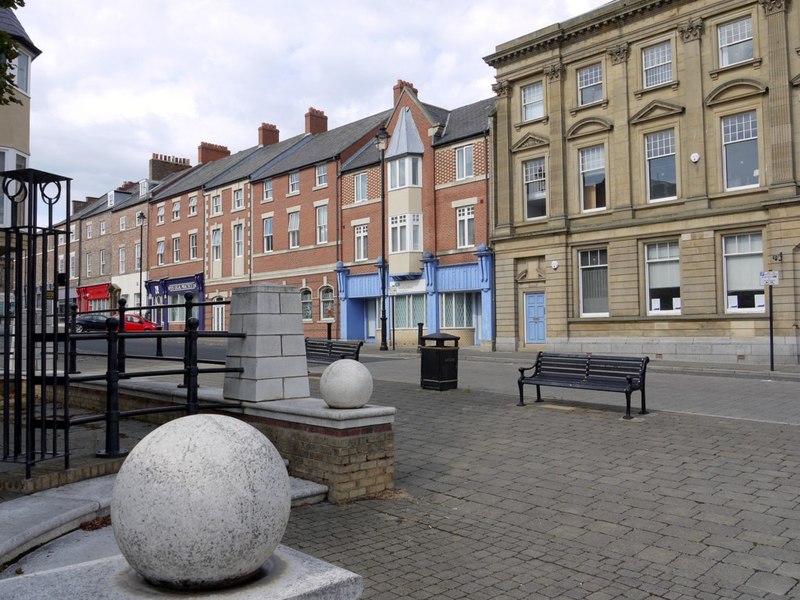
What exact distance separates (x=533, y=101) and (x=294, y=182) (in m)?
16.3

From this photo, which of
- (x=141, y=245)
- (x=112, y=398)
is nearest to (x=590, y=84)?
(x=112, y=398)

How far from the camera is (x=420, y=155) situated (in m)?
32.2

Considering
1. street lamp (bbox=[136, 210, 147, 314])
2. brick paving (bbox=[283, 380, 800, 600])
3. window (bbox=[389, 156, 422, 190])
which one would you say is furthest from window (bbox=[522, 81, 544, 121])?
street lamp (bbox=[136, 210, 147, 314])

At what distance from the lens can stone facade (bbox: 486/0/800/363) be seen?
2062cm

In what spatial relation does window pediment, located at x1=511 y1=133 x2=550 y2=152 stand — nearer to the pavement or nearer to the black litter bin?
the black litter bin

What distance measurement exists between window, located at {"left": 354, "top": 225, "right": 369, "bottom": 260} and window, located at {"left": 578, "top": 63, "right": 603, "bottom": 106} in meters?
12.9

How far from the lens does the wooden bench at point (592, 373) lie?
1057cm

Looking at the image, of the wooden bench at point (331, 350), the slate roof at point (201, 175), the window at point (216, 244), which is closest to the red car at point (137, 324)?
the window at point (216, 244)

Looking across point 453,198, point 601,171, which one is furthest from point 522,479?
point 453,198

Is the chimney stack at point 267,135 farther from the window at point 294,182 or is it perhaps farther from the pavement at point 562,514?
the pavement at point 562,514

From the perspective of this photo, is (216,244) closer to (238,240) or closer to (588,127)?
(238,240)

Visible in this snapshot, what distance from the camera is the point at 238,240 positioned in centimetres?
4297

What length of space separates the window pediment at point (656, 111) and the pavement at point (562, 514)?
50.0ft

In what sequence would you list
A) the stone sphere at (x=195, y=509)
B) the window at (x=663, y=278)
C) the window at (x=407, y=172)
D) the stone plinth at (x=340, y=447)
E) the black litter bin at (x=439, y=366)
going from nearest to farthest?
the stone sphere at (x=195, y=509)
the stone plinth at (x=340, y=447)
the black litter bin at (x=439, y=366)
the window at (x=663, y=278)
the window at (x=407, y=172)
